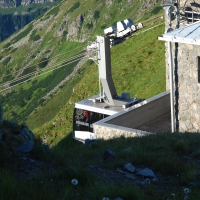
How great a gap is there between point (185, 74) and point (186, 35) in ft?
3.81

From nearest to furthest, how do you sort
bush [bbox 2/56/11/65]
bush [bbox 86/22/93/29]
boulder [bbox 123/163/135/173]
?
boulder [bbox 123/163/135/173] < bush [bbox 2/56/11/65] < bush [bbox 86/22/93/29]

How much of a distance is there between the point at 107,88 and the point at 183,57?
491cm

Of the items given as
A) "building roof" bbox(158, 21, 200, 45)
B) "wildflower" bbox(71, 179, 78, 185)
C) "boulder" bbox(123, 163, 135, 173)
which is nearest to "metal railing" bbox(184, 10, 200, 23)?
"building roof" bbox(158, 21, 200, 45)

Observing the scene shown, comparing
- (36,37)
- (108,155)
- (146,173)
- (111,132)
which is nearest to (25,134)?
(108,155)

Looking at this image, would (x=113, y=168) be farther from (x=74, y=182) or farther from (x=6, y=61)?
(x=6, y=61)

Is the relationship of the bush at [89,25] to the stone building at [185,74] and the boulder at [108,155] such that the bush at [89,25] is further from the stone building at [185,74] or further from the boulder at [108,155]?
the boulder at [108,155]

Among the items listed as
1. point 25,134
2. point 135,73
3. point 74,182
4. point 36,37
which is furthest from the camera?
point 36,37

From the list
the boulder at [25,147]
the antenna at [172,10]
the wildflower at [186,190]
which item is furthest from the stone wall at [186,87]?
the wildflower at [186,190]

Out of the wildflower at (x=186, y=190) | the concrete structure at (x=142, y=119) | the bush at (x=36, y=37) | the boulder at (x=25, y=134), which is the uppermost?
the boulder at (x=25, y=134)

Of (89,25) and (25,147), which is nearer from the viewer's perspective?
(25,147)

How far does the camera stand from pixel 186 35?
47.6 feet

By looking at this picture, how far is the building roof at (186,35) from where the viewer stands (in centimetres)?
1416

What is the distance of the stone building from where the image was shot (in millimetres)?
14602

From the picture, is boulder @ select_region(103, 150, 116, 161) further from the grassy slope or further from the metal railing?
the grassy slope
